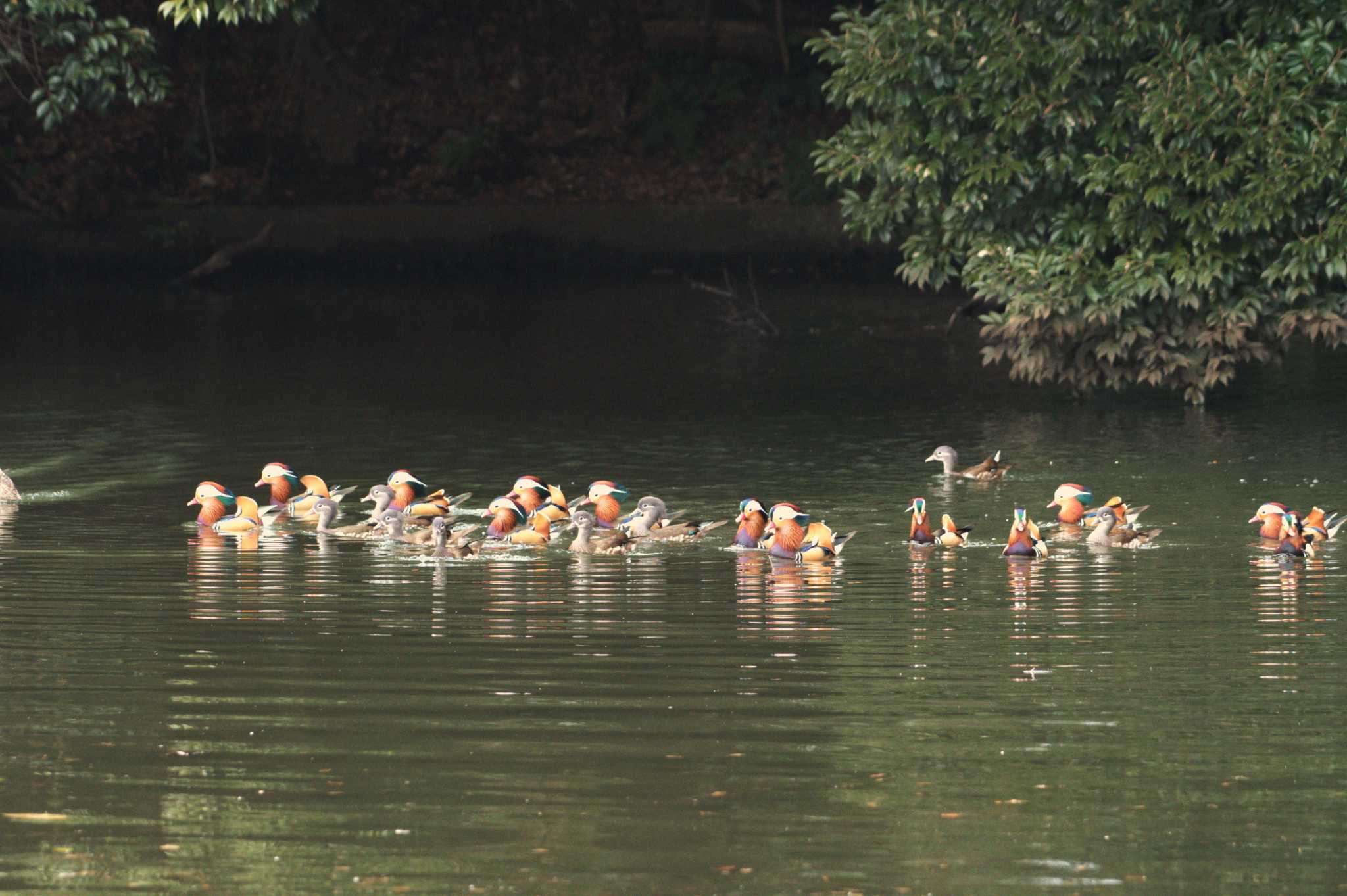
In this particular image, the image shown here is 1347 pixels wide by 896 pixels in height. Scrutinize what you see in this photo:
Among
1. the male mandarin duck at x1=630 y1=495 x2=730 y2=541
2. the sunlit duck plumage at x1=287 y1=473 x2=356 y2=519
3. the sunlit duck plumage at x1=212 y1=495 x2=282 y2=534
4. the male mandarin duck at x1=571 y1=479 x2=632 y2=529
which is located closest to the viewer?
the male mandarin duck at x1=630 y1=495 x2=730 y2=541

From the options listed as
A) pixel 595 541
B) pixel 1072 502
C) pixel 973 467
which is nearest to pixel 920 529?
pixel 1072 502

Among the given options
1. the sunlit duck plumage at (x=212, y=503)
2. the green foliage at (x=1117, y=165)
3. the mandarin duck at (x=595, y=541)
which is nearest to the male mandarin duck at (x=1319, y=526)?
the mandarin duck at (x=595, y=541)

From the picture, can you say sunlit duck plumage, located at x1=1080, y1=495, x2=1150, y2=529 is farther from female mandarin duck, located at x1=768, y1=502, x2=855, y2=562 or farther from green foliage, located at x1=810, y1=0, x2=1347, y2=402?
green foliage, located at x1=810, y1=0, x2=1347, y2=402

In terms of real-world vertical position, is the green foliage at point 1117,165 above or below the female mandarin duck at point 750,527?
above

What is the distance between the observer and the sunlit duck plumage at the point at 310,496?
16.2 m

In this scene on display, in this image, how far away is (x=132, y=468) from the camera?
62.8 feet

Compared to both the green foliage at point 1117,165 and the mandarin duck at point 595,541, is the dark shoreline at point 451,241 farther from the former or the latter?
the mandarin duck at point 595,541

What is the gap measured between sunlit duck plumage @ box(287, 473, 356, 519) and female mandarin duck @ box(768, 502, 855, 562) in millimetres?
3521

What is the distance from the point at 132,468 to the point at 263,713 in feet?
33.7

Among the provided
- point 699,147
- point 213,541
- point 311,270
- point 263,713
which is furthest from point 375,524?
point 699,147

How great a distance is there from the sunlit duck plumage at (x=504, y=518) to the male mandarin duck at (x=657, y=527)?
0.77 meters

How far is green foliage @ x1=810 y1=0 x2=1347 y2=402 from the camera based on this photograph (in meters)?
19.2

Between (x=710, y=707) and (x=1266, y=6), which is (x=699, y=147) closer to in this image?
(x=1266, y=6)

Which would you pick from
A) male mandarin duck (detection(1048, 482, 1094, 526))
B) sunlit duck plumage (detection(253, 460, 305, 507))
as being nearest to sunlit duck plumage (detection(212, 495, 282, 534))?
sunlit duck plumage (detection(253, 460, 305, 507))
